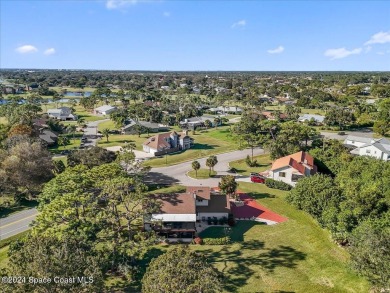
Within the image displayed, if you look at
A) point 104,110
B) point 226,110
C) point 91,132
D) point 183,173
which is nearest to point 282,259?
point 183,173

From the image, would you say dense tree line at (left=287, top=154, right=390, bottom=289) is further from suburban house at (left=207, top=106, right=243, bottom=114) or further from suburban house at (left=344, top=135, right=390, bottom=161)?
suburban house at (left=207, top=106, right=243, bottom=114)

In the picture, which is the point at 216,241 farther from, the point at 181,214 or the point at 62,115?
the point at 62,115

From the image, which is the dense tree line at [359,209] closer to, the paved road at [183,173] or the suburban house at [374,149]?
the paved road at [183,173]

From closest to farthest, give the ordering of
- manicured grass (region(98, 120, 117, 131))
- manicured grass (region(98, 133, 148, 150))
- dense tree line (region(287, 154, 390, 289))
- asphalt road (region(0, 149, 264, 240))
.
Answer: dense tree line (region(287, 154, 390, 289)), asphalt road (region(0, 149, 264, 240)), manicured grass (region(98, 133, 148, 150)), manicured grass (region(98, 120, 117, 131))

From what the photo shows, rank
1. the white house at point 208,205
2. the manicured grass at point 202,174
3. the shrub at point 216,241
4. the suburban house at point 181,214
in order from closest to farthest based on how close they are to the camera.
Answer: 1. the shrub at point 216,241
2. the suburban house at point 181,214
3. the white house at point 208,205
4. the manicured grass at point 202,174

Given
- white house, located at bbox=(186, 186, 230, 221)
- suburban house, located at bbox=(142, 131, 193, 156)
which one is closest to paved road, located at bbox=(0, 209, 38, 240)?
white house, located at bbox=(186, 186, 230, 221)

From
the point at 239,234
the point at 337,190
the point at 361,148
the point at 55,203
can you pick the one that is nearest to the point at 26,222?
the point at 55,203

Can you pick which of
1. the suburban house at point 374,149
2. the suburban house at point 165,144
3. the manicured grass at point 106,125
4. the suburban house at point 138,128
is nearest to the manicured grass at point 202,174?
the suburban house at point 165,144

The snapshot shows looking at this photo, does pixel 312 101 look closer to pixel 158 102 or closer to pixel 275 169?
pixel 158 102
